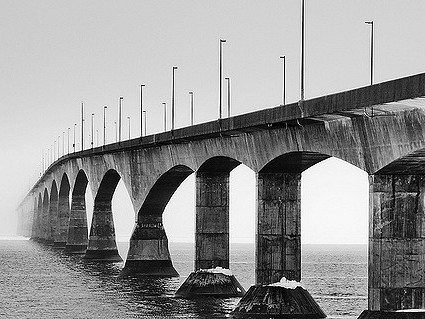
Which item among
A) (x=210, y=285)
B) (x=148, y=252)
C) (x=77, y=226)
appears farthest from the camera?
(x=77, y=226)

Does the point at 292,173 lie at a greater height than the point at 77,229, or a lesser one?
greater

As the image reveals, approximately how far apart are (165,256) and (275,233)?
30.9 meters

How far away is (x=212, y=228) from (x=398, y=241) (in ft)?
83.4

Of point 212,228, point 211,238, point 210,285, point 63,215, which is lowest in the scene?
point 210,285

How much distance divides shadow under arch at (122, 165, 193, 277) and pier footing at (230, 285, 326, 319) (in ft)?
97.8

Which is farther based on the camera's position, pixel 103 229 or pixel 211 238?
pixel 103 229

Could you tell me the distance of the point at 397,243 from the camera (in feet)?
150

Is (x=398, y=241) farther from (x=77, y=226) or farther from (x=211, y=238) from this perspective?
(x=77, y=226)

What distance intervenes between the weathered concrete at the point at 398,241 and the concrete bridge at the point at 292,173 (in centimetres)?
4

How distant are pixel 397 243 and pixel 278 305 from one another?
37.0 ft

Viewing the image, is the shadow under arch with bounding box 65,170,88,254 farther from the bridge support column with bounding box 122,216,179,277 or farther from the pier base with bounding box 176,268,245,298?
the pier base with bounding box 176,268,245,298

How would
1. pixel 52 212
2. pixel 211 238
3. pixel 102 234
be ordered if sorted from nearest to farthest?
pixel 211 238
pixel 102 234
pixel 52 212

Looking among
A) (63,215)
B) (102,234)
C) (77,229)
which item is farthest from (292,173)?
(63,215)

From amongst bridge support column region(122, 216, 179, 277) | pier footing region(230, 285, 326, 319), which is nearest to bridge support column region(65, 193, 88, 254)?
bridge support column region(122, 216, 179, 277)
